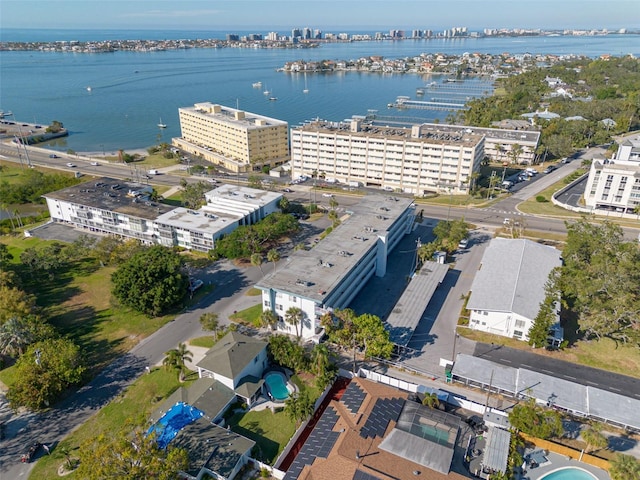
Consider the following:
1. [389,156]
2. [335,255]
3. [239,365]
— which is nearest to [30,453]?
[239,365]

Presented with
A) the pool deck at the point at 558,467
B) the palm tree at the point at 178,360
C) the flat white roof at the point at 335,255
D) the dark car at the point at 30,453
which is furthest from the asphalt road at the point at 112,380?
the pool deck at the point at 558,467

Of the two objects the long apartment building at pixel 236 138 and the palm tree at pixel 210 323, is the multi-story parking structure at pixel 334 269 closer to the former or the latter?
the palm tree at pixel 210 323

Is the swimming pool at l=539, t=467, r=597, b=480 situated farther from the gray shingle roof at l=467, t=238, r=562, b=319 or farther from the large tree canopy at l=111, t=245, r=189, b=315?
the large tree canopy at l=111, t=245, r=189, b=315

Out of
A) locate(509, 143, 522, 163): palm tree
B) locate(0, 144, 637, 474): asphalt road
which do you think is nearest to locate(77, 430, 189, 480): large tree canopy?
locate(0, 144, 637, 474): asphalt road

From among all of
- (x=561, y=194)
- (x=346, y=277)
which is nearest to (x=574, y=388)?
(x=346, y=277)

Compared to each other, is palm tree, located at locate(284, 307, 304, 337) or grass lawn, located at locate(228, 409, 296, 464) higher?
palm tree, located at locate(284, 307, 304, 337)

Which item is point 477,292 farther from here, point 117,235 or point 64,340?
point 117,235

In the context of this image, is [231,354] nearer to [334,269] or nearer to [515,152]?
[334,269]
